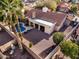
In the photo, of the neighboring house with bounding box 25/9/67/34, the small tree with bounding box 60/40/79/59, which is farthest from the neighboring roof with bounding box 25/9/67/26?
the small tree with bounding box 60/40/79/59

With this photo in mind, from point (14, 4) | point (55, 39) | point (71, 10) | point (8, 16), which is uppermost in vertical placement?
point (14, 4)

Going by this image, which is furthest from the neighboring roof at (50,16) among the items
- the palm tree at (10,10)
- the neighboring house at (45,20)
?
the palm tree at (10,10)

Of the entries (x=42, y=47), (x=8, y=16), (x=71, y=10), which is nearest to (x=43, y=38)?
(x=42, y=47)

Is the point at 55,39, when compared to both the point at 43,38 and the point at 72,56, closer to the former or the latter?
the point at 43,38

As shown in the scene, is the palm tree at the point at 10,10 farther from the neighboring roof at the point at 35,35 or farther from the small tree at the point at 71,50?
the small tree at the point at 71,50

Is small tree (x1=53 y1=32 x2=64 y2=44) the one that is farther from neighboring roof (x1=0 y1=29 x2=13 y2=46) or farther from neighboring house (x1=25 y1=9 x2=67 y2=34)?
neighboring roof (x1=0 y1=29 x2=13 y2=46)
